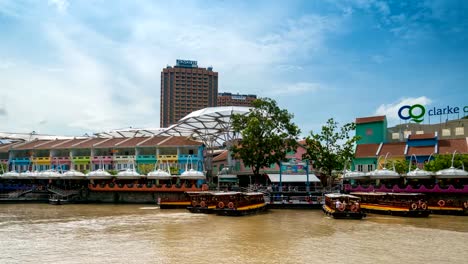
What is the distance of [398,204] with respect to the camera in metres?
32.8

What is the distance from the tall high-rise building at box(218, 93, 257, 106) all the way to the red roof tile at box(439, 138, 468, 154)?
360 feet

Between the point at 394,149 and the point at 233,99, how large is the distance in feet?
360

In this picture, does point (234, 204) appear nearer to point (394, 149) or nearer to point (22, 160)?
point (394, 149)

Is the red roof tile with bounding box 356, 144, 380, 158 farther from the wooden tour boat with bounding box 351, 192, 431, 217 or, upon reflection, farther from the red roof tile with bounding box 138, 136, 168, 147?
the red roof tile with bounding box 138, 136, 168, 147

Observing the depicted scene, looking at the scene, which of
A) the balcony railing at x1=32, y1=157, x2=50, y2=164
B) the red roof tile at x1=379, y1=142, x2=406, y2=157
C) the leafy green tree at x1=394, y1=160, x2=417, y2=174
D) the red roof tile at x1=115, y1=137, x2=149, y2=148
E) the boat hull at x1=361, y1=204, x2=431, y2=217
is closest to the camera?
the boat hull at x1=361, y1=204, x2=431, y2=217

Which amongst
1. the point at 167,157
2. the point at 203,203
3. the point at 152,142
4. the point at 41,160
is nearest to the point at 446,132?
the point at 203,203

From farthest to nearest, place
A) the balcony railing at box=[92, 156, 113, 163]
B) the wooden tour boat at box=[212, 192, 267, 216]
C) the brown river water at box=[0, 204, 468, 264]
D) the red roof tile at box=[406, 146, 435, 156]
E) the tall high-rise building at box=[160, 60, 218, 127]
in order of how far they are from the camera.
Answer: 1. the tall high-rise building at box=[160, 60, 218, 127]
2. the balcony railing at box=[92, 156, 113, 163]
3. the red roof tile at box=[406, 146, 435, 156]
4. the wooden tour boat at box=[212, 192, 267, 216]
5. the brown river water at box=[0, 204, 468, 264]

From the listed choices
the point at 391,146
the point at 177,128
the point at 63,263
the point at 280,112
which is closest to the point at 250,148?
the point at 280,112

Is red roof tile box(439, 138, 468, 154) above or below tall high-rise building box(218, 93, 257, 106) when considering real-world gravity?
below

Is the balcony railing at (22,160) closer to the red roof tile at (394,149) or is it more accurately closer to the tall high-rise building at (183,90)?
the red roof tile at (394,149)

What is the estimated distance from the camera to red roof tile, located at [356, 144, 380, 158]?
167 ft

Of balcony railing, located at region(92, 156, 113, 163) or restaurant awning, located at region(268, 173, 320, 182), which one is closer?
restaurant awning, located at region(268, 173, 320, 182)

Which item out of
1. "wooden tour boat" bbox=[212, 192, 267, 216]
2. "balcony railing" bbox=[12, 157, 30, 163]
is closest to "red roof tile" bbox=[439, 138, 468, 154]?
"wooden tour boat" bbox=[212, 192, 267, 216]

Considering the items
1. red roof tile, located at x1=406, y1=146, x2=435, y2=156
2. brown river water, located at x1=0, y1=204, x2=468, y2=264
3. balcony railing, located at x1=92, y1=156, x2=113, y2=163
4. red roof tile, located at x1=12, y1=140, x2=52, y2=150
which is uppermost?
red roof tile, located at x1=12, y1=140, x2=52, y2=150
